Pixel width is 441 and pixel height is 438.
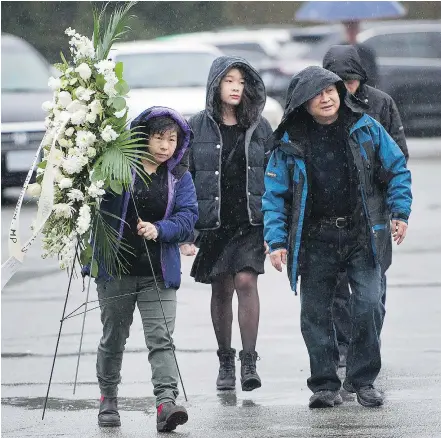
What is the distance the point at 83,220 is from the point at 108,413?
105cm

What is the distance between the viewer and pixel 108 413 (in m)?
7.24

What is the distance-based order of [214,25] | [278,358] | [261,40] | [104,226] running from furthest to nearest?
[214,25] → [261,40] → [278,358] → [104,226]

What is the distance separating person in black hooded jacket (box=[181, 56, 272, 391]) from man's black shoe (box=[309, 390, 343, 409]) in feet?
2.40

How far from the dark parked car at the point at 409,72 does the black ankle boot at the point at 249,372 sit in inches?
657

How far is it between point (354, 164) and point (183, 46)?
41.2 ft

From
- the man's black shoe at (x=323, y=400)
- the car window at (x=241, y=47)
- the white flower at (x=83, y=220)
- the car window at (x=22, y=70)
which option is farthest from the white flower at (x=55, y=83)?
the car window at (x=241, y=47)

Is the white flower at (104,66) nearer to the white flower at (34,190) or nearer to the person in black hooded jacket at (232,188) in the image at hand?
the white flower at (34,190)

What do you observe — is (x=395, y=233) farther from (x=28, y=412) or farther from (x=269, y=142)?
(x=28, y=412)

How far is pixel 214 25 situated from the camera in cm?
4259

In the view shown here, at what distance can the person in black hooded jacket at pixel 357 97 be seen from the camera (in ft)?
27.6

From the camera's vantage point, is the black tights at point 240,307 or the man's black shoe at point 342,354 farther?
the man's black shoe at point 342,354

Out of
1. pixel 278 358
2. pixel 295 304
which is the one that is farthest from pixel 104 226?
pixel 295 304

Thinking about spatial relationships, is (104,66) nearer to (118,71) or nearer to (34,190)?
(118,71)

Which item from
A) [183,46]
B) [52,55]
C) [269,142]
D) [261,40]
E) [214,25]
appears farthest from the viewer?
[214,25]
